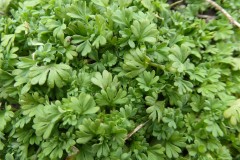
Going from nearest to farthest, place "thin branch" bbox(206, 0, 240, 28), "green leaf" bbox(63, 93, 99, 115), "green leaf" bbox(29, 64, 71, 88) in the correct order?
"green leaf" bbox(63, 93, 99, 115) < "green leaf" bbox(29, 64, 71, 88) < "thin branch" bbox(206, 0, 240, 28)

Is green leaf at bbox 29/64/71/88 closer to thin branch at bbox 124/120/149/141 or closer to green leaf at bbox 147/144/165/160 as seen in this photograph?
thin branch at bbox 124/120/149/141

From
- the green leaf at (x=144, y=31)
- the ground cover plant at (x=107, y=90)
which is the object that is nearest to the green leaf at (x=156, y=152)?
the ground cover plant at (x=107, y=90)

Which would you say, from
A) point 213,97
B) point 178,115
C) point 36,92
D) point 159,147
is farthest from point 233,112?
point 36,92

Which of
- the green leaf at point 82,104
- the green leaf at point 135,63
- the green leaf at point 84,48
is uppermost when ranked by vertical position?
the green leaf at point 84,48

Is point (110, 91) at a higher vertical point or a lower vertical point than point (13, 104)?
higher

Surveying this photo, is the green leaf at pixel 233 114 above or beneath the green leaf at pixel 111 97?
beneath

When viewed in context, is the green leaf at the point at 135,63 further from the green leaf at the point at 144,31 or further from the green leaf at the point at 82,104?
the green leaf at the point at 82,104

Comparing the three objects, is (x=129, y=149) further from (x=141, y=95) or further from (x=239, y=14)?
(x=239, y=14)

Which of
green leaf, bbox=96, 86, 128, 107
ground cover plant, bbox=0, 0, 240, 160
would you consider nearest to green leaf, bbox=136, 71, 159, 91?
ground cover plant, bbox=0, 0, 240, 160
